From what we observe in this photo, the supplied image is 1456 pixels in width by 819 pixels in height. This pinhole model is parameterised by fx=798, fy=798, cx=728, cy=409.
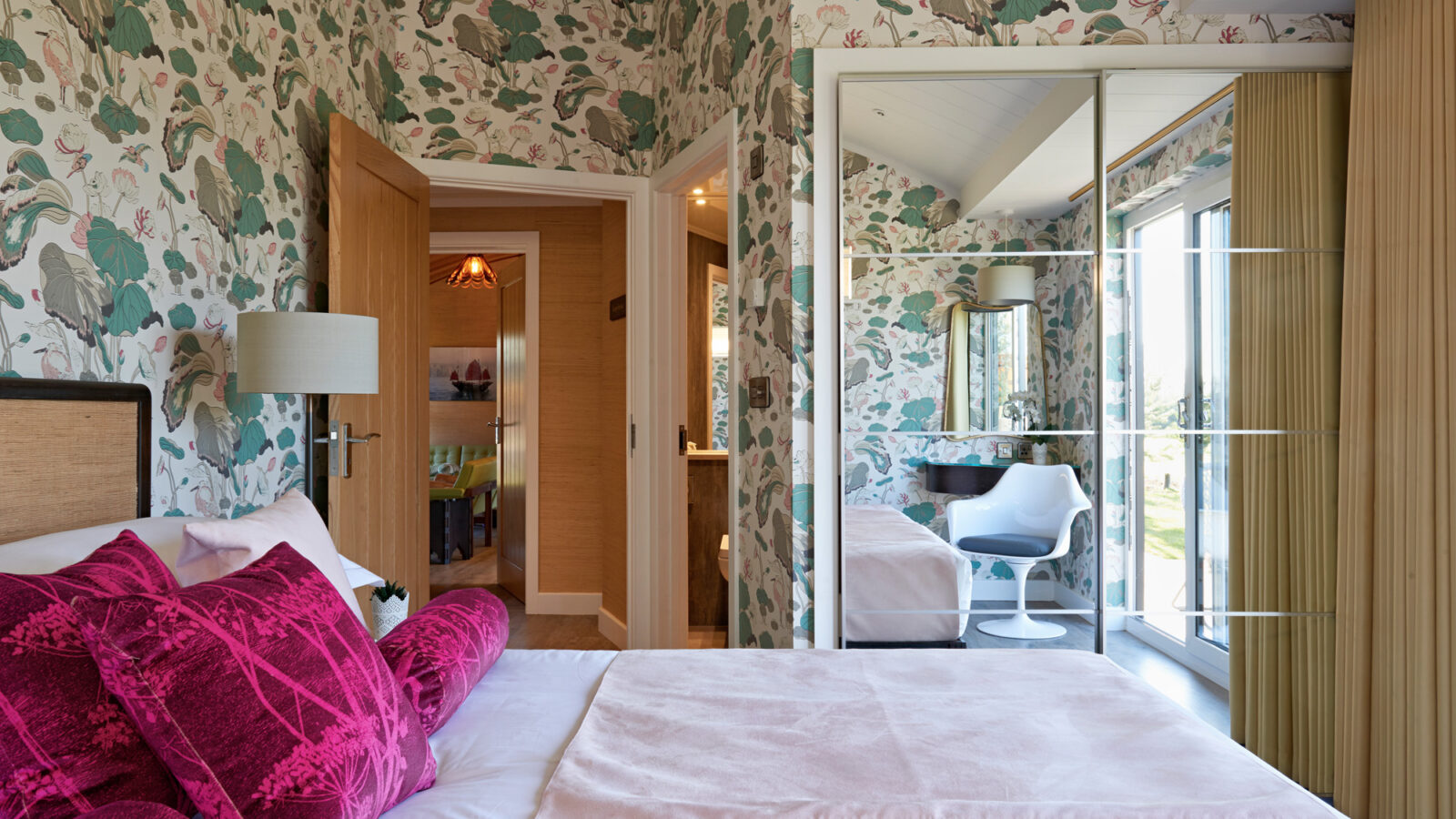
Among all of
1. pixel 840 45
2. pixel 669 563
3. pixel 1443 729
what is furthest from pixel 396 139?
pixel 1443 729

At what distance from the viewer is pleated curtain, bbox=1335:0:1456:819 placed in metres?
2.14

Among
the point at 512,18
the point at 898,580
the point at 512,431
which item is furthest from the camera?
the point at 512,431

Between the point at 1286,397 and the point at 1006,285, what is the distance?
3.19ft

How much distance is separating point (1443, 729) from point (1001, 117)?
2.16m

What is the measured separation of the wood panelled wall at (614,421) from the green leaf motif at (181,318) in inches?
84.5

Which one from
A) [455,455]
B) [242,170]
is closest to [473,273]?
[455,455]

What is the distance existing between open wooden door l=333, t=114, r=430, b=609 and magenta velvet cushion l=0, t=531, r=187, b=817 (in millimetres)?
1783

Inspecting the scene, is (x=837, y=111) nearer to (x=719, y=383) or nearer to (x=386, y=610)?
(x=386, y=610)

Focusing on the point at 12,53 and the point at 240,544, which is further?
the point at 12,53

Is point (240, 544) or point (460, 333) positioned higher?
point (460, 333)

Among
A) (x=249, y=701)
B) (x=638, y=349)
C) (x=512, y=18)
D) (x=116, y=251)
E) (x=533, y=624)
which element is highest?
(x=512, y=18)

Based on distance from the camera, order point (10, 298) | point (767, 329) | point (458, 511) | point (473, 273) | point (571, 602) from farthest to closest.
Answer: point (458, 511) < point (473, 273) < point (571, 602) < point (767, 329) < point (10, 298)

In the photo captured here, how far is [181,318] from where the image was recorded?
2176mm

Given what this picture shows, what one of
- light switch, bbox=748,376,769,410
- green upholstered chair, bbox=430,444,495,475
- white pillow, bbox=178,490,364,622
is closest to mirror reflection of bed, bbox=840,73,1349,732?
light switch, bbox=748,376,769,410
